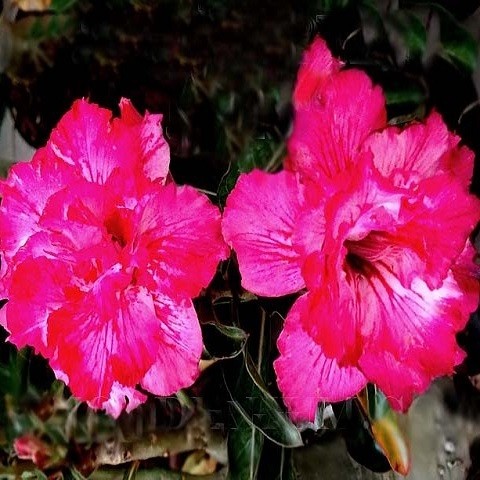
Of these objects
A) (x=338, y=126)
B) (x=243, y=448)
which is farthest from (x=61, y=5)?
(x=243, y=448)

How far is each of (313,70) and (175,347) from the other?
Result: 0.66 ft

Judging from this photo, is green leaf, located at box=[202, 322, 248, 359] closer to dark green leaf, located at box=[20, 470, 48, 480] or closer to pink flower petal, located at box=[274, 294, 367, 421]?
pink flower petal, located at box=[274, 294, 367, 421]

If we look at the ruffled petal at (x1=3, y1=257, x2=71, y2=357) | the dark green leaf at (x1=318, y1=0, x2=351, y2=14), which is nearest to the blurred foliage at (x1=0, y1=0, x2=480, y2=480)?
the dark green leaf at (x1=318, y1=0, x2=351, y2=14)

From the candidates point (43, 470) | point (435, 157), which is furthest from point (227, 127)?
point (43, 470)

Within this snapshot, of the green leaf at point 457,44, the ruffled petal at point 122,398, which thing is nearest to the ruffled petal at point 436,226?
the green leaf at point 457,44

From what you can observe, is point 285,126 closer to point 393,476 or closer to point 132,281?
point 132,281

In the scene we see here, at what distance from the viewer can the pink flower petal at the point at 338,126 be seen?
0.41 meters

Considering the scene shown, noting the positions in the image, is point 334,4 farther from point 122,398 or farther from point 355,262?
point 122,398

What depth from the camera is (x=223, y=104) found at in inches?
18.8

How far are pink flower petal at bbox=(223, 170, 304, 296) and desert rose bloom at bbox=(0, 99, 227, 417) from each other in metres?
0.03

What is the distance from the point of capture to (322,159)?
1.34 feet

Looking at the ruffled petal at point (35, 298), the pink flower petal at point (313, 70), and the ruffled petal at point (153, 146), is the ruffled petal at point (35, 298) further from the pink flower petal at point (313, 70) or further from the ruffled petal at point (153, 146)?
the pink flower petal at point (313, 70)

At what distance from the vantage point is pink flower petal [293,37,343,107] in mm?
426

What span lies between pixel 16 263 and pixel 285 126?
0.20 meters
